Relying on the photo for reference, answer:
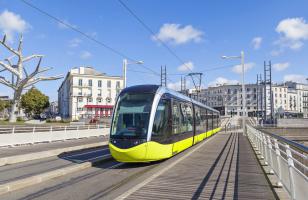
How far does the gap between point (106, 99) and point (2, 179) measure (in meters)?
99.7

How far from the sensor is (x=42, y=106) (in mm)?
96062

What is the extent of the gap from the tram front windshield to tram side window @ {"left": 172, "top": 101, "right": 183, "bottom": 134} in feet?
6.80

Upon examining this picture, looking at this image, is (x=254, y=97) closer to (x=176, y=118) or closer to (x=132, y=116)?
(x=176, y=118)

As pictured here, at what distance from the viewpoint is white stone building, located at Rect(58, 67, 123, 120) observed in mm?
103562

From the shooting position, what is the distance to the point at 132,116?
1292cm

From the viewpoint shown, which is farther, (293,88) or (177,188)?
(293,88)

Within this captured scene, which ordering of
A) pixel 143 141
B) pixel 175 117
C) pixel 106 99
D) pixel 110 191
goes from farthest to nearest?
pixel 106 99 < pixel 175 117 < pixel 143 141 < pixel 110 191

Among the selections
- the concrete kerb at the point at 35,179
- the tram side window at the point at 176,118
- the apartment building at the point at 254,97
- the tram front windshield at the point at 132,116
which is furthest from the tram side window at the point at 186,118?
the apartment building at the point at 254,97

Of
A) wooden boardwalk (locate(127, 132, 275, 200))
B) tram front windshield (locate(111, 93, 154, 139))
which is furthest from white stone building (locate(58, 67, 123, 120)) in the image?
wooden boardwalk (locate(127, 132, 275, 200))

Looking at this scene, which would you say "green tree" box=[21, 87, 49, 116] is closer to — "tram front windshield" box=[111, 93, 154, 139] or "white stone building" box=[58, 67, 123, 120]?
"white stone building" box=[58, 67, 123, 120]

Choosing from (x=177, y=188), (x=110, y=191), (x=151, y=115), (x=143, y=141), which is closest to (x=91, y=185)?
(x=110, y=191)

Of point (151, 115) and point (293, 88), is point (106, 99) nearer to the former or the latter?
point (151, 115)

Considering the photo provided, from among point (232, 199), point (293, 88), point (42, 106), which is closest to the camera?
point (232, 199)

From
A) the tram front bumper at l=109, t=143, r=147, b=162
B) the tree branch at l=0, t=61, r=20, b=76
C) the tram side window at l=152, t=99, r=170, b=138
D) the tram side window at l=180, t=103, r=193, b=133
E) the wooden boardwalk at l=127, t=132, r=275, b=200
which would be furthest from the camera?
the tree branch at l=0, t=61, r=20, b=76
